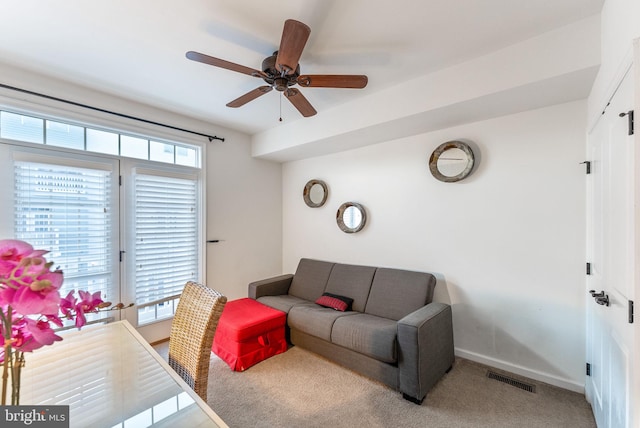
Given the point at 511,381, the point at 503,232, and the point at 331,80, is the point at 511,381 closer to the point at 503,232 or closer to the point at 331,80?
the point at 503,232

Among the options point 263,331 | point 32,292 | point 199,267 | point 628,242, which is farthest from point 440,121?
point 199,267

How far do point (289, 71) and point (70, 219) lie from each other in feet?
7.75

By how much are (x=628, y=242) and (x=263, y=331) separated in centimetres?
261

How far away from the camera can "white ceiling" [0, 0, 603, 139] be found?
1642mm

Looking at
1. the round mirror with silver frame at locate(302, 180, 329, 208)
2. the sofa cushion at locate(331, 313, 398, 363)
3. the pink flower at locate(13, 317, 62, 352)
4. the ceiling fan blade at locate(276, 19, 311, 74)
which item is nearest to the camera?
the pink flower at locate(13, 317, 62, 352)

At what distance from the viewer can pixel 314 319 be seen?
2.69 m

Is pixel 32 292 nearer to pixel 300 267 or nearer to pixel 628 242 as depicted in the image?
pixel 628 242

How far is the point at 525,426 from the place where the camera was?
183cm

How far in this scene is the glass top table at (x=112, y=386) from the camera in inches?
37.7

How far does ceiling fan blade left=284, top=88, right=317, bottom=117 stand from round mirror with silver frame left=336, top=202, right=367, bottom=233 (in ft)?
4.80

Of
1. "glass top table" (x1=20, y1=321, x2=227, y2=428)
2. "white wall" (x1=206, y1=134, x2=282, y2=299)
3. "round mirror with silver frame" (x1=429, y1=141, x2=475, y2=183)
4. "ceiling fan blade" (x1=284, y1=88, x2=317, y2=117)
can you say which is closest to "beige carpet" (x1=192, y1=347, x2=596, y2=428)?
"glass top table" (x1=20, y1=321, x2=227, y2=428)

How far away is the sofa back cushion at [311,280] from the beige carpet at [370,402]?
39.3 inches

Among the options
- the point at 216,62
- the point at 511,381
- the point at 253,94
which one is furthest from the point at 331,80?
the point at 511,381

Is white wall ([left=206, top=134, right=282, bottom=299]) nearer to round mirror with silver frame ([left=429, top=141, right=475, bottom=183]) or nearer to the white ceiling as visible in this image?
the white ceiling
